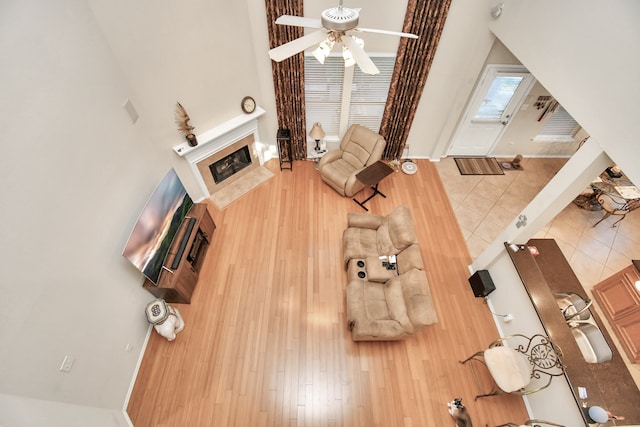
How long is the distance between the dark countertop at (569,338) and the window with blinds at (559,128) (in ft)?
11.0

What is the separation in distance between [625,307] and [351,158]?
4.48 meters

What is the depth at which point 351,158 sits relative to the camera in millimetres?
5570

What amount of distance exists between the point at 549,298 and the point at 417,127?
3669 millimetres

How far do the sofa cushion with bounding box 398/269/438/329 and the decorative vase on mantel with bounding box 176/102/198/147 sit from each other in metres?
3.63

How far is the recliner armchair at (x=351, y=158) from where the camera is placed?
5.20 m

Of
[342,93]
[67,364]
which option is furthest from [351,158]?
[67,364]

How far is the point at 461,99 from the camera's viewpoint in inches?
203

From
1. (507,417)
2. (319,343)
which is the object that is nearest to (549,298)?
(507,417)

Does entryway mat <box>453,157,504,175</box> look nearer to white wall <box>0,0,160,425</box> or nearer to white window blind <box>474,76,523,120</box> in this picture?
white window blind <box>474,76,523,120</box>

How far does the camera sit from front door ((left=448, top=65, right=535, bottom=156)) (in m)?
4.98

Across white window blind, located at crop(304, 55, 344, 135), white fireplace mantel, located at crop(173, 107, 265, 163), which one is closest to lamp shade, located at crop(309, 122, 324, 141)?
white window blind, located at crop(304, 55, 344, 135)

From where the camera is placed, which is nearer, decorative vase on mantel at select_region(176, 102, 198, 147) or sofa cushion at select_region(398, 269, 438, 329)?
sofa cushion at select_region(398, 269, 438, 329)

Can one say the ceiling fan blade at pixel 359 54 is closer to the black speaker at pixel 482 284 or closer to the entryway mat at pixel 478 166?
the black speaker at pixel 482 284

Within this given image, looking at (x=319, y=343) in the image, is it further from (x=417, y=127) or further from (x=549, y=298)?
(x=417, y=127)
